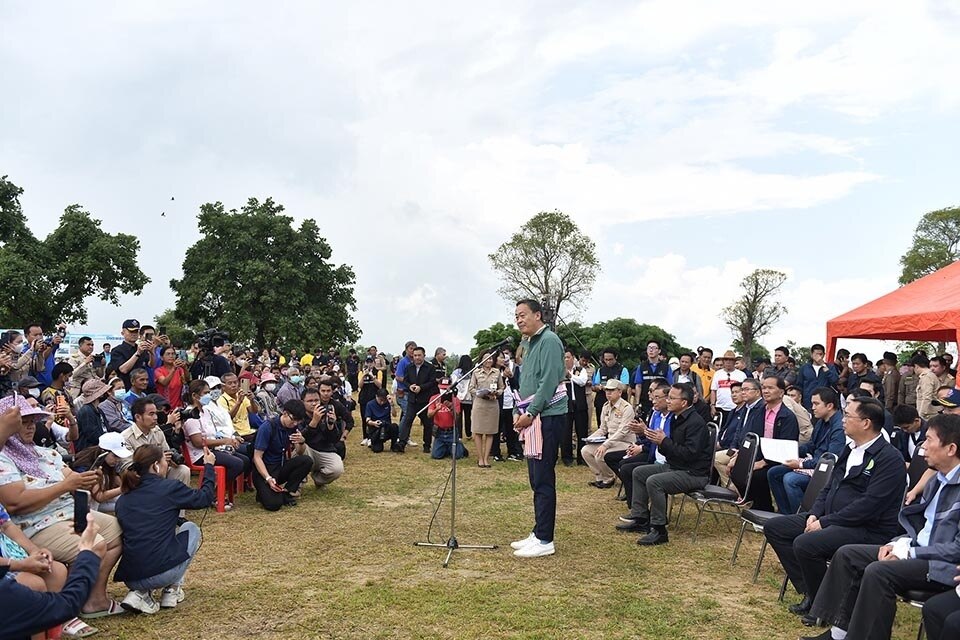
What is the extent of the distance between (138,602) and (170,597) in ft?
0.76

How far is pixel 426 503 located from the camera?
8.25m

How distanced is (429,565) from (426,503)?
2.54m

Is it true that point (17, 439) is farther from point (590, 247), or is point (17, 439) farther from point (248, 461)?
point (590, 247)

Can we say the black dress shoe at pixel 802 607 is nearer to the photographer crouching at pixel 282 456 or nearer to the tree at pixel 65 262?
the photographer crouching at pixel 282 456

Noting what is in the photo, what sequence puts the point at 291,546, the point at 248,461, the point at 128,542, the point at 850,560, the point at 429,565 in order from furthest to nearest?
the point at 248,461 → the point at 291,546 → the point at 429,565 → the point at 128,542 → the point at 850,560

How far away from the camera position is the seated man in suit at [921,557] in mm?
3766

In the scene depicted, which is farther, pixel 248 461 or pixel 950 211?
pixel 950 211

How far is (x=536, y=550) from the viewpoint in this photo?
6.00m

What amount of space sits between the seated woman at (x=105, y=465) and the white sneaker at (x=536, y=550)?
3095 millimetres

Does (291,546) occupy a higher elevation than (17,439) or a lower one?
lower

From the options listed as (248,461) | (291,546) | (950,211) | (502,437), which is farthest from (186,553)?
(950,211)

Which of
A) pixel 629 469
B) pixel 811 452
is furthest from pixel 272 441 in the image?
pixel 811 452

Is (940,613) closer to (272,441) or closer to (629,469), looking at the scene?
(629,469)

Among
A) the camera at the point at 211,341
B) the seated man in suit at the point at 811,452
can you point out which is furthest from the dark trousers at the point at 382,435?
the seated man in suit at the point at 811,452
